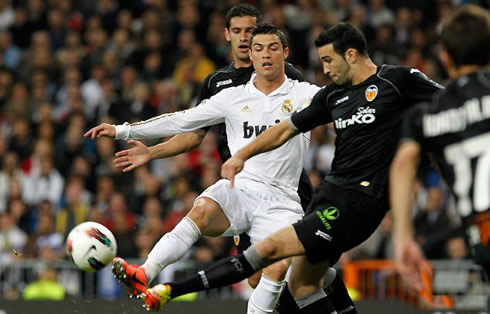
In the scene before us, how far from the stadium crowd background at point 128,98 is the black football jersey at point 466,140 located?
7.13 meters

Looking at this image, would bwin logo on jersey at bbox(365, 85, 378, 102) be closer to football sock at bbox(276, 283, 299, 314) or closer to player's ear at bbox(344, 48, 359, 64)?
player's ear at bbox(344, 48, 359, 64)

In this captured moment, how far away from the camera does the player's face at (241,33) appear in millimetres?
8727

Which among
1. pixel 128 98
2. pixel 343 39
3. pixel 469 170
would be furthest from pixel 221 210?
pixel 128 98

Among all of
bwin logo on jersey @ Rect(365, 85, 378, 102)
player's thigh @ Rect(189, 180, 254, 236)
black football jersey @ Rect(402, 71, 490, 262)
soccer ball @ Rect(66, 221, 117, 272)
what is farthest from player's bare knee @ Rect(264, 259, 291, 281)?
black football jersey @ Rect(402, 71, 490, 262)

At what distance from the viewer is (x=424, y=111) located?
5348 mm

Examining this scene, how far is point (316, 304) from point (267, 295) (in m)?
0.38

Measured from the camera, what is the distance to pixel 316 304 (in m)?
7.96

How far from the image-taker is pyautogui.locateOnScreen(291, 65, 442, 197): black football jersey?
7.14 meters

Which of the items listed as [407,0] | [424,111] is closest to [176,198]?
[407,0]

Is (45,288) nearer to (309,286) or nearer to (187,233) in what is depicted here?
(187,233)

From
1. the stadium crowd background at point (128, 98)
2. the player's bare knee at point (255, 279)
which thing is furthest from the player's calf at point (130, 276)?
the stadium crowd background at point (128, 98)

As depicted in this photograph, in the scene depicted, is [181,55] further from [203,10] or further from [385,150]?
[385,150]

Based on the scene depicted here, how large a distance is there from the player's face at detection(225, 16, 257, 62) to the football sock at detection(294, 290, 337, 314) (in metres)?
2.08

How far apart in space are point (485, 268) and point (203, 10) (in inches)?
469
